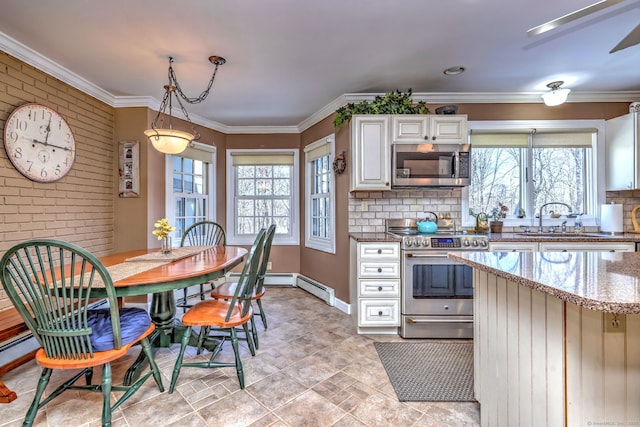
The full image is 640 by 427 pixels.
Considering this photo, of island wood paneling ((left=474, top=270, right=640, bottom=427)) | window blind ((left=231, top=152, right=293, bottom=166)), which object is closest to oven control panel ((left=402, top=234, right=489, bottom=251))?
island wood paneling ((left=474, top=270, right=640, bottom=427))

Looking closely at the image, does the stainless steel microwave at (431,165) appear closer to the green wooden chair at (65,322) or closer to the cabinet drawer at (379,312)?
the cabinet drawer at (379,312)

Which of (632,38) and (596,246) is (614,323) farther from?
(596,246)

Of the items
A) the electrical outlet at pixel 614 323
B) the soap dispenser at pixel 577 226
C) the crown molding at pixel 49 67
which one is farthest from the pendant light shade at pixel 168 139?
the soap dispenser at pixel 577 226

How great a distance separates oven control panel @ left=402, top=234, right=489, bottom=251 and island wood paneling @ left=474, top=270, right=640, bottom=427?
115cm

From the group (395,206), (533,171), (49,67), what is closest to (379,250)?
(395,206)

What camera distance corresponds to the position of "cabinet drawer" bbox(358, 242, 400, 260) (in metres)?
2.66

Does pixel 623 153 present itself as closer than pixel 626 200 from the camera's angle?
Yes

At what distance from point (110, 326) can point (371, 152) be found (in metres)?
2.47

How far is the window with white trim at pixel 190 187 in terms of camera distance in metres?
3.62

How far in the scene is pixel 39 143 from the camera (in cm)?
247

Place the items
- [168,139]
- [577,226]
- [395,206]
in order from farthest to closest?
[395,206] < [577,226] < [168,139]

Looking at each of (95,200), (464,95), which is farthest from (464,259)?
(95,200)

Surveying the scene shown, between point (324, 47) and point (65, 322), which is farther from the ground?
point (324, 47)

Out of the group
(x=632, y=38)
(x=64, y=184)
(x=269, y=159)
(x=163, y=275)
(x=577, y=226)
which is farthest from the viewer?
(x=269, y=159)
